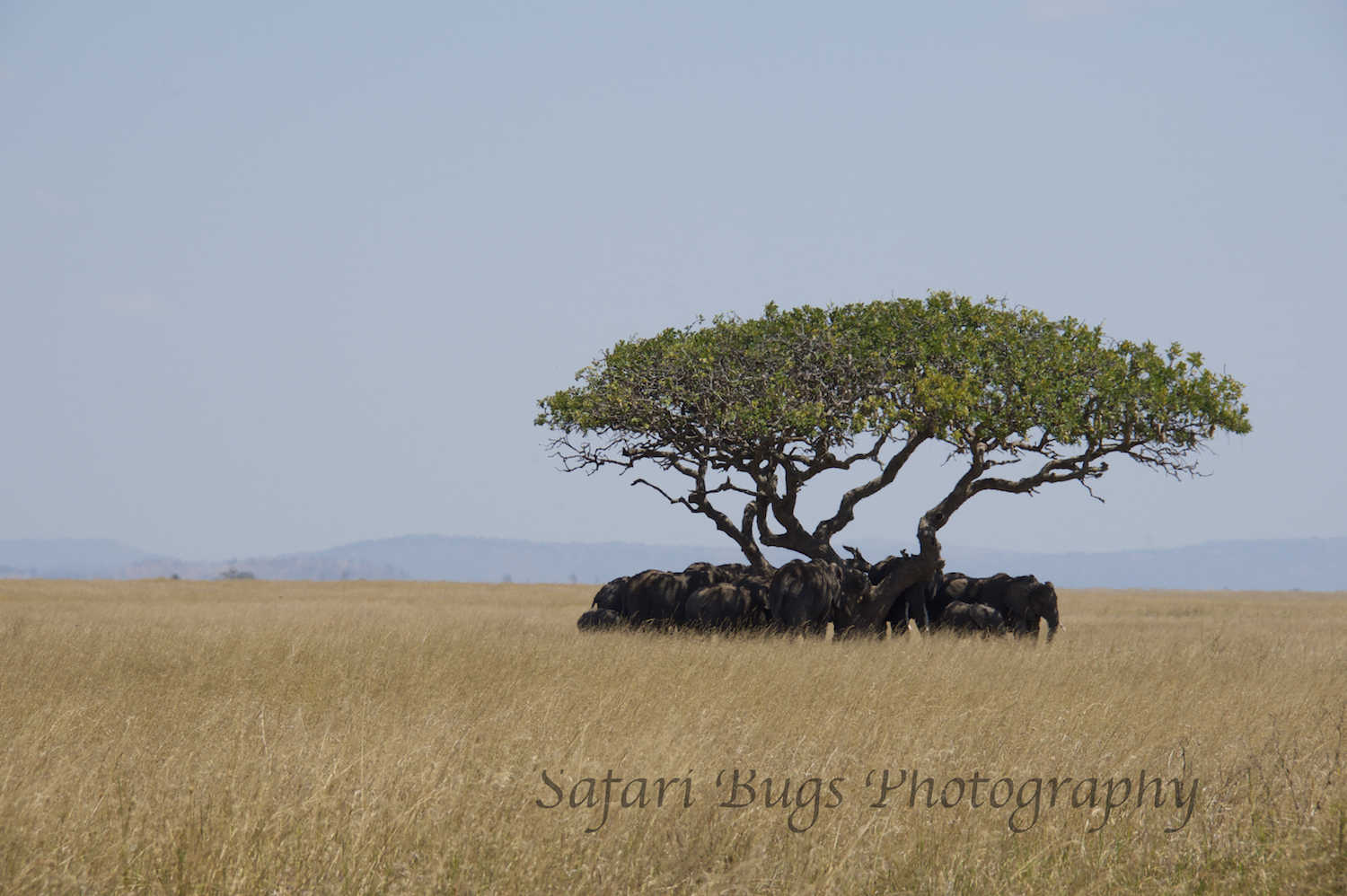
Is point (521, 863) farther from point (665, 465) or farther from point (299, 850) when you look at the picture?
point (665, 465)

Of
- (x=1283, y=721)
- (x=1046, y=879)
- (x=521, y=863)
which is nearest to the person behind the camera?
(x=521, y=863)

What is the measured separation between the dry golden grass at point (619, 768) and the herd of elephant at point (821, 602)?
707 cm

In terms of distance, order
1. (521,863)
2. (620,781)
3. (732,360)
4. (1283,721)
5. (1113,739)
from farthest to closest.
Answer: (732,360) < (1283,721) < (1113,739) < (620,781) < (521,863)

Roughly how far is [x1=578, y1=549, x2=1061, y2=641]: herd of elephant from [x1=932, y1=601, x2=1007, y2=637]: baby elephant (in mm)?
20

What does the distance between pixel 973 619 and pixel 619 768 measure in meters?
16.5

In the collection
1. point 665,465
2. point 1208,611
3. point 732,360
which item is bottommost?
point 1208,611

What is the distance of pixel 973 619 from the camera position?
21.1 meters

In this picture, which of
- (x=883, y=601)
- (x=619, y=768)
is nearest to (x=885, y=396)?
(x=883, y=601)

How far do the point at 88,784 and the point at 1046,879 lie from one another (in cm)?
521

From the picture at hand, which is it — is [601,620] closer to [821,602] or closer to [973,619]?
[821,602]

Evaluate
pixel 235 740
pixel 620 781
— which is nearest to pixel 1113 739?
pixel 620 781

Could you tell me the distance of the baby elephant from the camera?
822 inches

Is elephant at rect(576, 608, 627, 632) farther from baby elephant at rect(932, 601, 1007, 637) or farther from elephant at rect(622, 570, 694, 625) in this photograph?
baby elephant at rect(932, 601, 1007, 637)

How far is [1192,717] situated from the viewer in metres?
8.76
